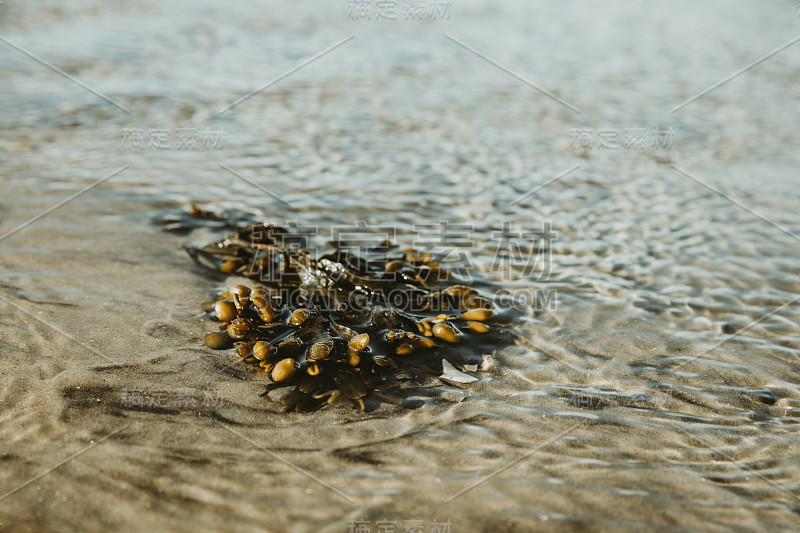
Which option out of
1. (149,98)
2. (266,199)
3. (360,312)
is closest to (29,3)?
(149,98)

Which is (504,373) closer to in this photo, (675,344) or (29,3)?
(675,344)

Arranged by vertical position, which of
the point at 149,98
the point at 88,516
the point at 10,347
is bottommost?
the point at 88,516

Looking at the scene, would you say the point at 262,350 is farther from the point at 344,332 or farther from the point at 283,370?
the point at 344,332
